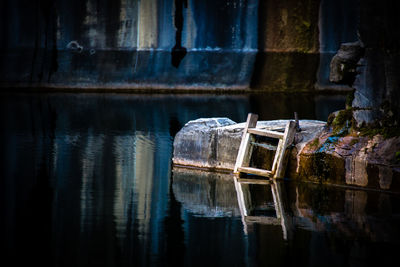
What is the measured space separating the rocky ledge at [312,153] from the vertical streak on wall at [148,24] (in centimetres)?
1577

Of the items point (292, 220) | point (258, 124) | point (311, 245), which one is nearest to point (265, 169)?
point (258, 124)

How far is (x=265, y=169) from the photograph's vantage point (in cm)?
1020

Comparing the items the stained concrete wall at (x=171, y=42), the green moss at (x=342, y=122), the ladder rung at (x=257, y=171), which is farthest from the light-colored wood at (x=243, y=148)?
the stained concrete wall at (x=171, y=42)

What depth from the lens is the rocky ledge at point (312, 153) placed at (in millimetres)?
9219

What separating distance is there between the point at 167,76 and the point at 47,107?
6.95 m

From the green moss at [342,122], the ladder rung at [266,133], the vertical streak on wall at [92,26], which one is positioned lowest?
the ladder rung at [266,133]

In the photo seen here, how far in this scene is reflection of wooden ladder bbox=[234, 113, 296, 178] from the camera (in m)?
9.82

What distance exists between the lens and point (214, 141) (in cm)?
1058

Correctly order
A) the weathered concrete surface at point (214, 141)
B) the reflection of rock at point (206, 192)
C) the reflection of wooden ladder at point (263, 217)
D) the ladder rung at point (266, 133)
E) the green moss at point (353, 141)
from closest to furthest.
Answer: the reflection of wooden ladder at point (263, 217)
the reflection of rock at point (206, 192)
the green moss at point (353, 141)
the ladder rung at point (266, 133)
the weathered concrete surface at point (214, 141)

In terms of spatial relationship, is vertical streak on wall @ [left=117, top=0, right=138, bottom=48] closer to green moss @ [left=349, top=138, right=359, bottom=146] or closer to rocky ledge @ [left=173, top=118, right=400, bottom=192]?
rocky ledge @ [left=173, top=118, right=400, bottom=192]

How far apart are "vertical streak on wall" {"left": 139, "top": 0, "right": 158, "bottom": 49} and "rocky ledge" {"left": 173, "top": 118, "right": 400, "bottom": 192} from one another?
1577 centimetres

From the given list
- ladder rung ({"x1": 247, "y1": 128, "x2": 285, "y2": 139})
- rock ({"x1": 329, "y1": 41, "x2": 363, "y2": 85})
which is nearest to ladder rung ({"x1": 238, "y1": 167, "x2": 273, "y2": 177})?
ladder rung ({"x1": 247, "y1": 128, "x2": 285, "y2": 139})

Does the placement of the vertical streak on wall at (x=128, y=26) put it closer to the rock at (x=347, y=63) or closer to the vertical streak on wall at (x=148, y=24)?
the vertical streak on wall at (x=148, y=24)

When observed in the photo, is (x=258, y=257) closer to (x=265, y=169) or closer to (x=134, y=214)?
(x=134, y=214)
